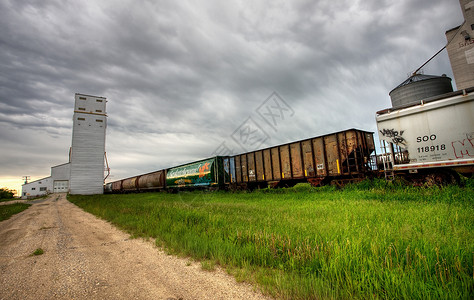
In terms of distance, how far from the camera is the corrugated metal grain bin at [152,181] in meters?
29.4

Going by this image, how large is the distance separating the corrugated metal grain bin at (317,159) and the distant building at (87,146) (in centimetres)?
3209

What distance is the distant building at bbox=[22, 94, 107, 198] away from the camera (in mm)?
34781

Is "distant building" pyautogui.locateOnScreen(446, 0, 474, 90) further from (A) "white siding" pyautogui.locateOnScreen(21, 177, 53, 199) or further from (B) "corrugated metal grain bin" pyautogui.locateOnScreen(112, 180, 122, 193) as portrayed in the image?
(A) "white siding" pyautogui.locateOnScreen(21, 177, 53, 199)

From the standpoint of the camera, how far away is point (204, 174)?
21.6 m

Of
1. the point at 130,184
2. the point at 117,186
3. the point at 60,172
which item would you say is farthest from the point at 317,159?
the point at 60,172

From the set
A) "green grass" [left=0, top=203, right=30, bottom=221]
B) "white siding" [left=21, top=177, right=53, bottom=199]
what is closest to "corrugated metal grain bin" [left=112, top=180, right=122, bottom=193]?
"white siding" [left=21, top=177, right=53, bottom=199]

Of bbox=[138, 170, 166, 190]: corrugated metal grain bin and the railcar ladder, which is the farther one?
bbox=[138, 170, 166, 190]: corrugated metal grain bin

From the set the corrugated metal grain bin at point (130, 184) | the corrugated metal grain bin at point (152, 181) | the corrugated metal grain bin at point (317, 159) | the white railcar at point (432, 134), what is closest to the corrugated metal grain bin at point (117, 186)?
the corrugated metal grain bin at point (130, 184)

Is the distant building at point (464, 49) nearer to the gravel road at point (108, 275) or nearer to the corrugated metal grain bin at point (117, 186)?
the gravel road at point (108, 275)

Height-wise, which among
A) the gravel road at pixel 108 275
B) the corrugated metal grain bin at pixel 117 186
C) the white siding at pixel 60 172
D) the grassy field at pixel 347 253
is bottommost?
the gravel road at pixel 108 275

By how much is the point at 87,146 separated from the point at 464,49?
2218 inches

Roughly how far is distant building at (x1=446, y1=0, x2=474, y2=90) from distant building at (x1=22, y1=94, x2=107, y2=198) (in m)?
53.6

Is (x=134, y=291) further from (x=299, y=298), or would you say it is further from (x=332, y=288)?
(x=332, y=288)

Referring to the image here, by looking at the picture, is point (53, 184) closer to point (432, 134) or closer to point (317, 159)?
point (317, 159)
